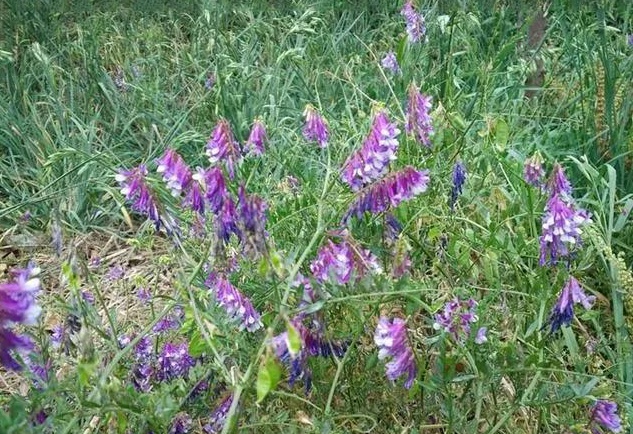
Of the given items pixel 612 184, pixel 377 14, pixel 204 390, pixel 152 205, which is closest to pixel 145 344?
pixel 204 390

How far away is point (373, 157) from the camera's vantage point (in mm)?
1365

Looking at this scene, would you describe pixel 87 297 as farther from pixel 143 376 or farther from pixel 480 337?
pixel 480 337

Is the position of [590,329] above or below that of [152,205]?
below

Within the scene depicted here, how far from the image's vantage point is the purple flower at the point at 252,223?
3.38 feet

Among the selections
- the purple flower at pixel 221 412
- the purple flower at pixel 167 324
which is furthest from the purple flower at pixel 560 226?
the purple flower at pixel 167 324

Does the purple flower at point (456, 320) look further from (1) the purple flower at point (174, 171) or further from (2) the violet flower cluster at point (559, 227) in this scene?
(1) the purple flower at point (174, 171)

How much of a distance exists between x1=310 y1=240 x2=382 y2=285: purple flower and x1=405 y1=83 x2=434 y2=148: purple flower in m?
0.41

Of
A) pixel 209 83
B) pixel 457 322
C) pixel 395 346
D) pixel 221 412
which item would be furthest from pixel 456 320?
pixel 209 83

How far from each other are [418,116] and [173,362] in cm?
63

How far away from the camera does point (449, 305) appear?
1.34m

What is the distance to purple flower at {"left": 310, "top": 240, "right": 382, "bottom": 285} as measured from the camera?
1252 mm

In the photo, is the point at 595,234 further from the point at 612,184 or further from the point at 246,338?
the point at 246,338

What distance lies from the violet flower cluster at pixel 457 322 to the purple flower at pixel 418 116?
39 cm

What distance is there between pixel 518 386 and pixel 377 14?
105 inches
